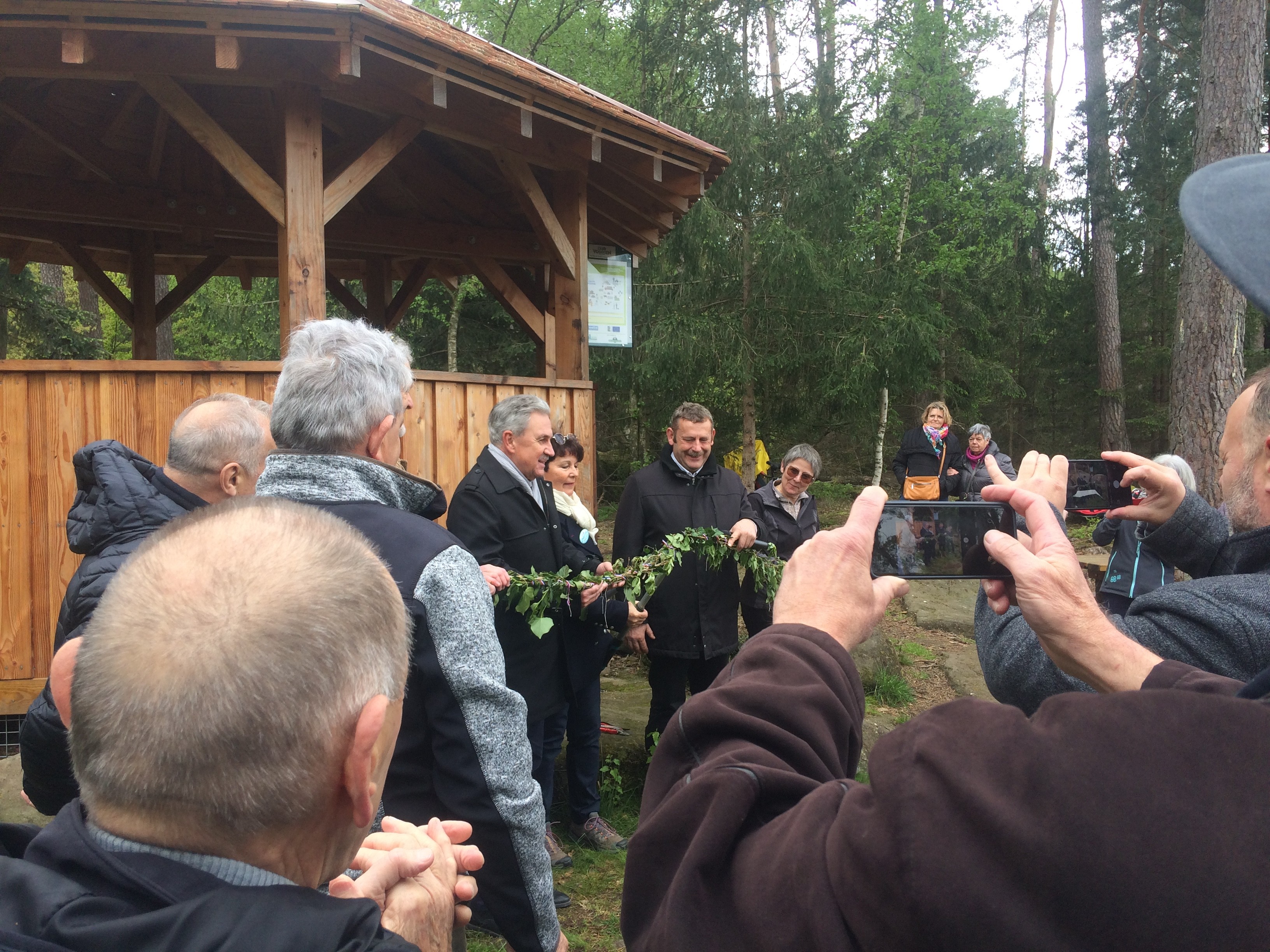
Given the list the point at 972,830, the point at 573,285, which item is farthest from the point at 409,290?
the point at 972,830

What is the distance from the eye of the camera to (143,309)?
8.23 m

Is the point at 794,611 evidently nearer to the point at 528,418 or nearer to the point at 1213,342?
the point at 528,418

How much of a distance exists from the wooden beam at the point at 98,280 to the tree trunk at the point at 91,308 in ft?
29.6

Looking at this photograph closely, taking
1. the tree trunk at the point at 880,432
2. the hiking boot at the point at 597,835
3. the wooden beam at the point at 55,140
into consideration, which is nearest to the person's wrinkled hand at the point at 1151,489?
the hiking boot at the point at 597,835

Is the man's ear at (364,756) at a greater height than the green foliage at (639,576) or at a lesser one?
greater

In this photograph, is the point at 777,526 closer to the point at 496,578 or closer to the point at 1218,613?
the point at 496,578

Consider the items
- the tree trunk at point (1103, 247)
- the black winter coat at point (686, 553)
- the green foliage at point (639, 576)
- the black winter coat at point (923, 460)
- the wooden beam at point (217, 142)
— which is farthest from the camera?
the tree trunk at point (1103, 247)

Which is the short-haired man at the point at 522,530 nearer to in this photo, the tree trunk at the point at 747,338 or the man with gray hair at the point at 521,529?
the man with gray hair at the point at 521,529

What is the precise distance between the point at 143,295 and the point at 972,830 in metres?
9.27

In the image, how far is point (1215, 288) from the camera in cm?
1035

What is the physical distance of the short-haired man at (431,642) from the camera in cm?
206

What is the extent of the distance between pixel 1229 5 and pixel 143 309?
1212cm

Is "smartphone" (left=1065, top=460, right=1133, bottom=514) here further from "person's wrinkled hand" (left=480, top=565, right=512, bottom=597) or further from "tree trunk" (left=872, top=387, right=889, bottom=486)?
"tree trunk" (left=872, top=387, right=889, bottom=486)

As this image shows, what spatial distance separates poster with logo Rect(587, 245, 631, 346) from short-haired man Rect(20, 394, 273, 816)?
13.1 ft
